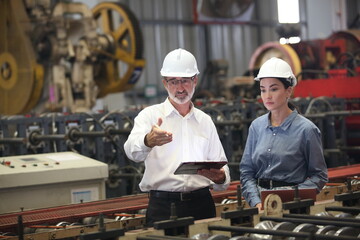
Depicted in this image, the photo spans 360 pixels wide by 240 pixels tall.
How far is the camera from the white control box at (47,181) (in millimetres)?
5176

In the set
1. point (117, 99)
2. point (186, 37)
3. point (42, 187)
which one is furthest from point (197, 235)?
point (186, 37)

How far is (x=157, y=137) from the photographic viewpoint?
140 inches

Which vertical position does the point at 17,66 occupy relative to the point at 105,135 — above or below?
above

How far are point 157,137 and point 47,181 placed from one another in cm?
199

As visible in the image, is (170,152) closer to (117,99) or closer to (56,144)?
(56,144)

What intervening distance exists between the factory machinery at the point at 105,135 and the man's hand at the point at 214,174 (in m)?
0.21

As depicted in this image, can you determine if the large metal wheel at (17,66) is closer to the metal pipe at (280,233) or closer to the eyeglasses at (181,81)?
the eyeglasses at (181,81)

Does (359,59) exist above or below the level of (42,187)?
above

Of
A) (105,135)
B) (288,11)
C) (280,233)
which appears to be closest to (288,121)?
(280,233)

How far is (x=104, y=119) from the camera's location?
24.7 feet

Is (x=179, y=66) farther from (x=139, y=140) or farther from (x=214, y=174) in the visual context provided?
(x=214, y=174)

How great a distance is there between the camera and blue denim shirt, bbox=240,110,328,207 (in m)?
3.73

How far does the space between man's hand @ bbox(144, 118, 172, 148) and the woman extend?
544 mm

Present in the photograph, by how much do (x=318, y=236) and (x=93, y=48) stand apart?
8.26 meters
